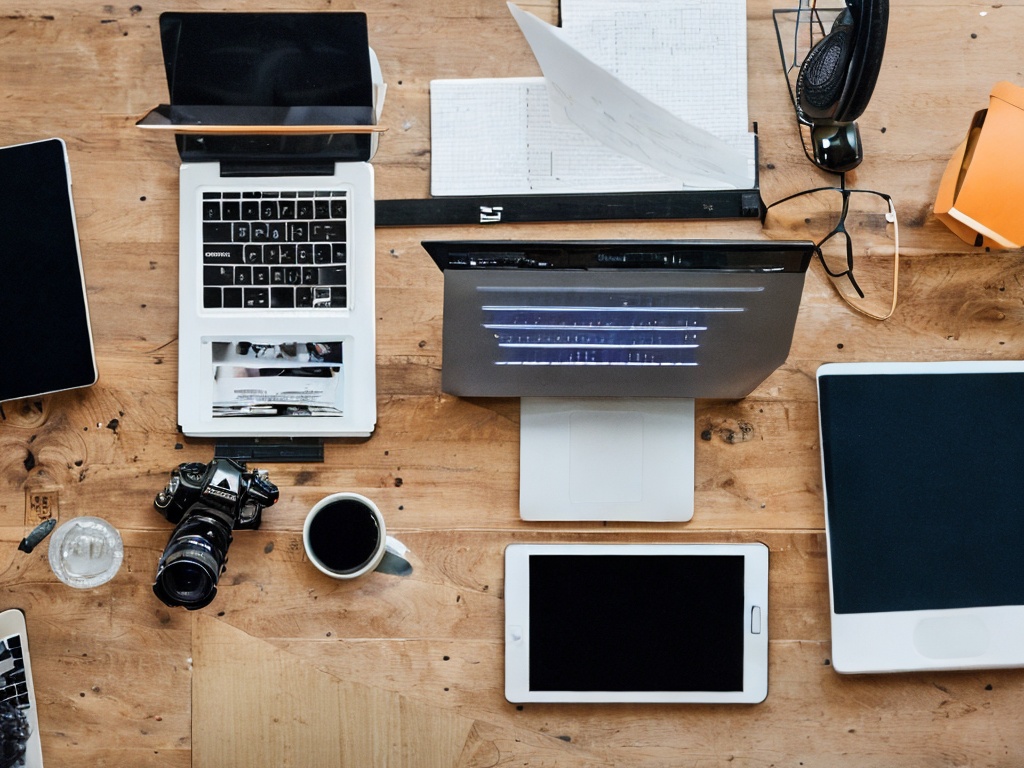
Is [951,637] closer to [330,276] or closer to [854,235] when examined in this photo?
[854,235]

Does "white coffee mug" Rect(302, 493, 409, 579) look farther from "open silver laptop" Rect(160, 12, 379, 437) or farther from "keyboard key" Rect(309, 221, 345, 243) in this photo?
"keyboard key" Rect(309, 221, 345, 243)

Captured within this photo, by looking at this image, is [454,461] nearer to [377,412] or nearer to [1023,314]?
[377,412]

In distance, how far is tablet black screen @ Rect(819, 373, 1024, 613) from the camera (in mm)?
1089

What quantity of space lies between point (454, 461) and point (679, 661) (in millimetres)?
425

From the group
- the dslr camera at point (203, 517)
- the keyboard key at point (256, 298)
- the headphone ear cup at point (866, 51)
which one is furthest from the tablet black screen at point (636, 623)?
the headphone ear cup at point (866, 51)

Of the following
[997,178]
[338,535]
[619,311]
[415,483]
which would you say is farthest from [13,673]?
[997,178]

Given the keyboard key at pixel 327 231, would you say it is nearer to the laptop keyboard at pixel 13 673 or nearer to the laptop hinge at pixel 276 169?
the laptop hinge at pixel 276 169

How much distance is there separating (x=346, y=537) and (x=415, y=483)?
0.13 m

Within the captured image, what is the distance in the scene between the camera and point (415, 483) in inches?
44.3

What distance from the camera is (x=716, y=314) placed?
2.61ft

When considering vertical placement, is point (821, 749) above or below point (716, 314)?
below

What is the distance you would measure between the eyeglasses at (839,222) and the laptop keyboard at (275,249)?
2.04 feet

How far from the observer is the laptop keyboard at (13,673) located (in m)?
1.09

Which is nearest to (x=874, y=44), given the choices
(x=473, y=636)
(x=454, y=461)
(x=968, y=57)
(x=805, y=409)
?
(x=968, y=57)
